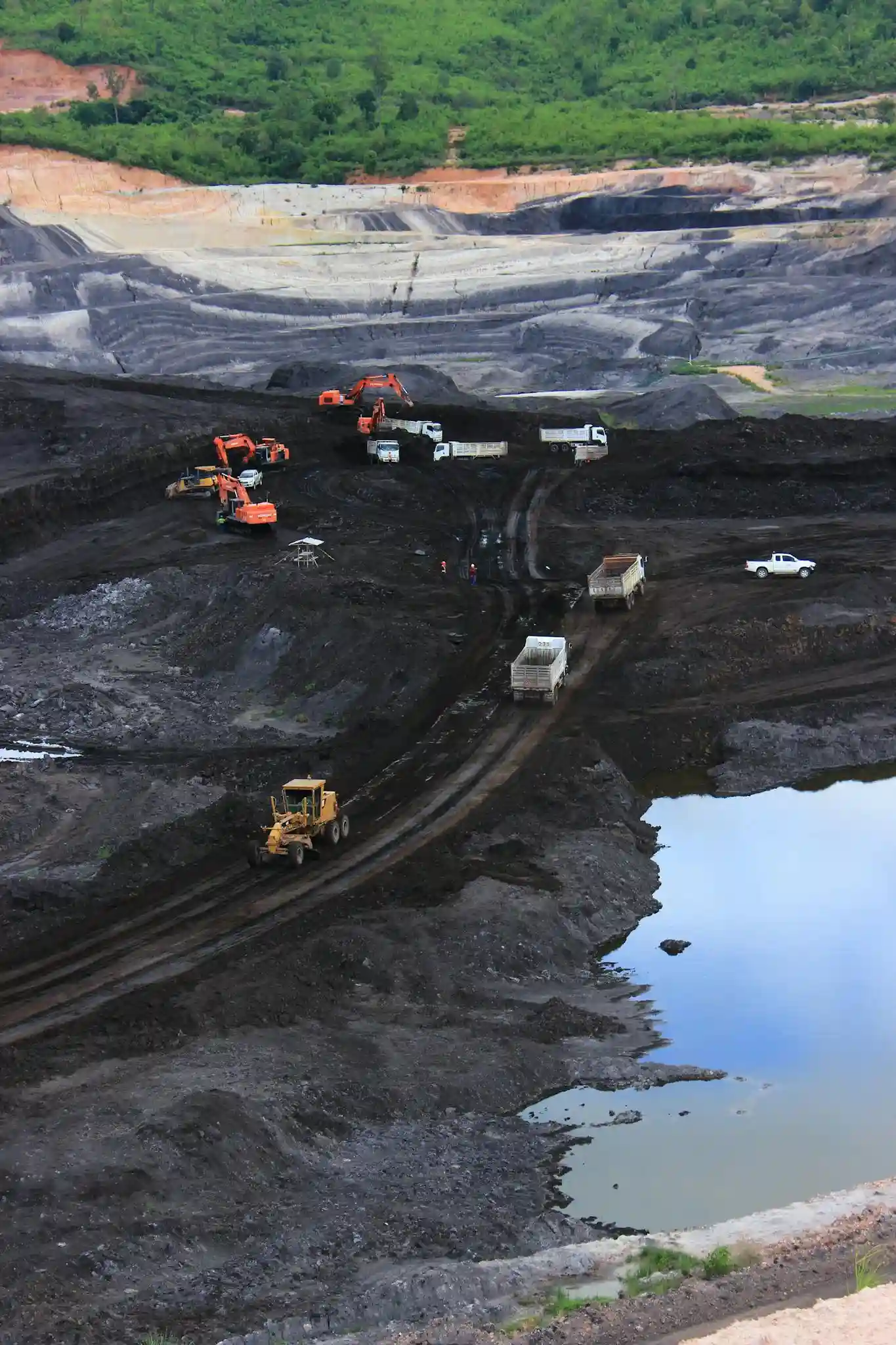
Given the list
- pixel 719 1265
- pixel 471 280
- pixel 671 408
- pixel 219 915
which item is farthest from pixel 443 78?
pixel 719 1265

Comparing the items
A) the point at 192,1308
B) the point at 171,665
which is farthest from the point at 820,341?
the point at 192,1308

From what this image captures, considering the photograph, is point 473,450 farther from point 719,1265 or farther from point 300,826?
point 719,1265

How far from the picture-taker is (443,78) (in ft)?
560

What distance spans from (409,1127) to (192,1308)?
6.48 meters

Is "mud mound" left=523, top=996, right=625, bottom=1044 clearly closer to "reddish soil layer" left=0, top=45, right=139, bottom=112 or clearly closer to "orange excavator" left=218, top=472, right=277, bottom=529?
"orange excavator" left=218, top=472, right=277, bottom=529

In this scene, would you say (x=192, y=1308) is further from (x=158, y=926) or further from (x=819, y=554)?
(x=819, y=554)

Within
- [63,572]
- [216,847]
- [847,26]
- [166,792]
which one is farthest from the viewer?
[847,26]

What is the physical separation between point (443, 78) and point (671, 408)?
10041 centimetres

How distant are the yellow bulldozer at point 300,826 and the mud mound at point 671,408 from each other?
4709 cm

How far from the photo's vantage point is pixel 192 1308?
829 inches

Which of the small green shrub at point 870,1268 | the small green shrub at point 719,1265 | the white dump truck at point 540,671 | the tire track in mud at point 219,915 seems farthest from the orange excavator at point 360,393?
the small green shrub at point 870,1268

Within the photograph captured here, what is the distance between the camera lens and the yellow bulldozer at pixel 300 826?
3591cm

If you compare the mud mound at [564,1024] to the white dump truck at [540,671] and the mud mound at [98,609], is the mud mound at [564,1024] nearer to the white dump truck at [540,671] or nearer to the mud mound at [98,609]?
the white dump truck at [540,671]

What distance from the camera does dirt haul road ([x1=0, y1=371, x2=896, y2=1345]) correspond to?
23.6m
